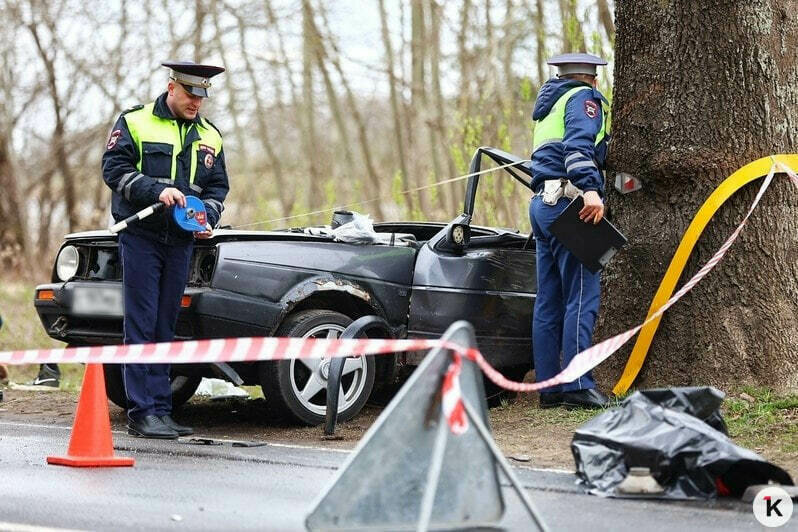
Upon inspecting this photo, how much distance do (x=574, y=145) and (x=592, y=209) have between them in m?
0.42

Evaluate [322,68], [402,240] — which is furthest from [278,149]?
[402,240]

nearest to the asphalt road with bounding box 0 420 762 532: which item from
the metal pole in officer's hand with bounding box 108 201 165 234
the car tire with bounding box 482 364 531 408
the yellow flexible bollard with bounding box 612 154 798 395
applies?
the metal pole in officer's hand with bounding box 108 201 165 234

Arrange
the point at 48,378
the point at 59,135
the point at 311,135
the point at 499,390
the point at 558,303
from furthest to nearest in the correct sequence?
the point at 311,135 → the point at 59,135 → the point at 48,378 → the point at 499,390 → the point at 558,303

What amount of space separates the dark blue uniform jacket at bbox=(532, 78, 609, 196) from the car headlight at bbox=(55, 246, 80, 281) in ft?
9.41

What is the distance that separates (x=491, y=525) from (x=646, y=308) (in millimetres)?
3386

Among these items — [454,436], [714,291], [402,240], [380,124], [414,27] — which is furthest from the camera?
[380,124]

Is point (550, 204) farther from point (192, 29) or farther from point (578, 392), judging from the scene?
point (192, 29)

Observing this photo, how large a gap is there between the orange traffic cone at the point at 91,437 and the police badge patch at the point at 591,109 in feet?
10.6

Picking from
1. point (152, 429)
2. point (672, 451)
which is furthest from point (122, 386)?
point (672, 451)

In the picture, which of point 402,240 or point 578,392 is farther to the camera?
point 402,240

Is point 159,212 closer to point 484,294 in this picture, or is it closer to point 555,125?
point 484,294

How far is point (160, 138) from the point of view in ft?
23.7

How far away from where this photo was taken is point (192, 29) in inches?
914

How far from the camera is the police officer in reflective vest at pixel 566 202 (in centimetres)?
735
